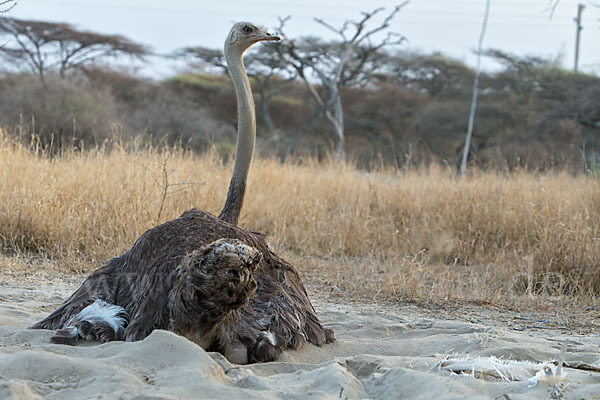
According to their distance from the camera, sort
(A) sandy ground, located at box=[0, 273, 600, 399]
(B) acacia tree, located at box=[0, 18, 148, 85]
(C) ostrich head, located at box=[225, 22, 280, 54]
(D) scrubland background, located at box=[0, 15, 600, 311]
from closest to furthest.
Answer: (A) sandy ground, located at box=[0, 273, 600, 399] < (C) ostrich head, located at box=[225, 22, 280, 54] < (D) scrubland background, located at box=[0, 15, 600, 311] < (B) acacia tree, located at box=[0, 18, 148, 85]

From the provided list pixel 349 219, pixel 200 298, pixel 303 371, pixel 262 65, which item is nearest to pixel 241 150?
pixel 200 298

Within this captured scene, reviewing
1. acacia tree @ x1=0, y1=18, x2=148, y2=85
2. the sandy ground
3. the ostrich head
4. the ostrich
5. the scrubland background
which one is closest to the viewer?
the sandy ground

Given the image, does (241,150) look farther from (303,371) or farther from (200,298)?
(303,371)

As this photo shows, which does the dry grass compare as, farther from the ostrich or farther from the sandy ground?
the ostrich

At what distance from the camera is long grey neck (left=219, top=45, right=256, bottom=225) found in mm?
3438

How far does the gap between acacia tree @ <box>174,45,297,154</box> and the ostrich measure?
16996mm

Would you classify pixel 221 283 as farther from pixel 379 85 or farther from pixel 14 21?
pixel 379 85

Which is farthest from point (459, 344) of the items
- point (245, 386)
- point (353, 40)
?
point (353, 40)

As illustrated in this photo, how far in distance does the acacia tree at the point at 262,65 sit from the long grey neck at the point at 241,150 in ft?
52.8

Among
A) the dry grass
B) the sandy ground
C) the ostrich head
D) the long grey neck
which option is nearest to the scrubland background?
the dry grass

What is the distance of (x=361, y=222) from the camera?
20.7 ft

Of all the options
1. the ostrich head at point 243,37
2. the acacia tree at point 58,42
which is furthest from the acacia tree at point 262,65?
the ostrich head at point 243,37

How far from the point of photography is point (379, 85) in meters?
25.3

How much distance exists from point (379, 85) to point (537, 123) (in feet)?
24.7
